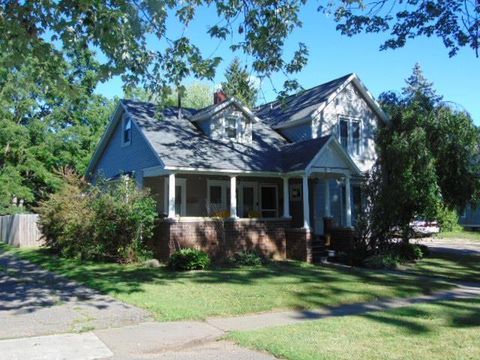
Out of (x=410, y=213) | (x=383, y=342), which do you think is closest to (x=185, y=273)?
(x=383, y=342)

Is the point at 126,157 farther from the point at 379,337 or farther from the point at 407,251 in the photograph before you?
the point at 379,337

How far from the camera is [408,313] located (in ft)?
30.2

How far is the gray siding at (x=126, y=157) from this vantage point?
1941 cm

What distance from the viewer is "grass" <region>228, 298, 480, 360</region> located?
6512 millimetres

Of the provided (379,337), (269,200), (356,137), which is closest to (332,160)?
(269,200)

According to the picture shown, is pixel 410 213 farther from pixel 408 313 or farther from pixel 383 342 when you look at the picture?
pixel 383 342

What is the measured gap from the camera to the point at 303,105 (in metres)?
23.5

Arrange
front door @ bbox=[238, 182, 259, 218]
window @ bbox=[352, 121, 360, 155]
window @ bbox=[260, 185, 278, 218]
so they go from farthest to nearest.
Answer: window @ bbox=[352, 121, 360, 155] → window @ bbox=[260, 185, 278, 218] → front door @ bbox=[238, 182, 259, 218]

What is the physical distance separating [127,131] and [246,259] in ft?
29.4

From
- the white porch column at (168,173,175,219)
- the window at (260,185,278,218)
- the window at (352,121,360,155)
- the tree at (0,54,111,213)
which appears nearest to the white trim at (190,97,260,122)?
the window at (260,185,278,218)

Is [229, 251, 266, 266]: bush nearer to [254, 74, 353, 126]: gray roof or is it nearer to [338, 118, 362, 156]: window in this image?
[254, 74, 353, 126]: gray roof

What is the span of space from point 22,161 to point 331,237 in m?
25.3

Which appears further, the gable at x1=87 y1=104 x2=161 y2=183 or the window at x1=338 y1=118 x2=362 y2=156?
the window at x1=338 y1=118 x2=362 y2=156

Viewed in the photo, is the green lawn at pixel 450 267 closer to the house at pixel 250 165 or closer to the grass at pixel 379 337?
the house at pixel 250 165
